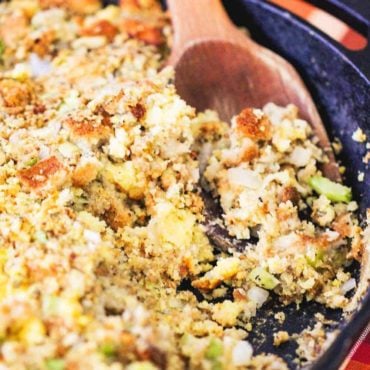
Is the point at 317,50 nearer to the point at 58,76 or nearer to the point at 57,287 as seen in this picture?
the point at 58,76

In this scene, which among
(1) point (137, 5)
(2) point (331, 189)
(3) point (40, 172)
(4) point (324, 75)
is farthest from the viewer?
(1) point (137, 5)

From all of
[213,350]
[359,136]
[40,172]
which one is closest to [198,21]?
[359,136]

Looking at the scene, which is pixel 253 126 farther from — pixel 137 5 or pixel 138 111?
pixel 137 5

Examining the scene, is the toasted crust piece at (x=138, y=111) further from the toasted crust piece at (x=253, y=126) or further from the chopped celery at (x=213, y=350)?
the chopped celery at (x=213, y=350)

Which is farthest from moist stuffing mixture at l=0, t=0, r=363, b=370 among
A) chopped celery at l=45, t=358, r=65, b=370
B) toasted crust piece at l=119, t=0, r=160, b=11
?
toasted crust piece at l=119, t=0, r=160, b=11

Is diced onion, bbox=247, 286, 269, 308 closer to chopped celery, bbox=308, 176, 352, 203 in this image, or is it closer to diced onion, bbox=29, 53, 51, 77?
chopped celery, bbox=308, 176, 352, 203
